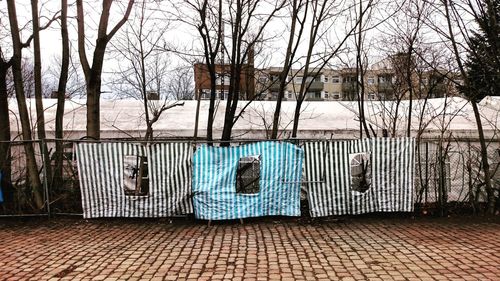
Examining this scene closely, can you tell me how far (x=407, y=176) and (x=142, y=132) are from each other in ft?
27.3

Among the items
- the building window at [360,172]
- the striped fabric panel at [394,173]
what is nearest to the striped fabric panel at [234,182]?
the building window at [360,172]

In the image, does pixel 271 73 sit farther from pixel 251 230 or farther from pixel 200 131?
pixel 251 230

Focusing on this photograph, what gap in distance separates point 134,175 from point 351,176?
4.88 m

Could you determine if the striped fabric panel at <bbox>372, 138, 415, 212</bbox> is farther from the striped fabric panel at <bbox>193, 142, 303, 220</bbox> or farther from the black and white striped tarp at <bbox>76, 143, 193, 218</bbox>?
the black and white striped tarp at <bbox>76, 143, 193, 218</bbox>

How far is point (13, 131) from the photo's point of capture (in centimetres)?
1330

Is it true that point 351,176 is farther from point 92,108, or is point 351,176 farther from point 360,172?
point 92,108

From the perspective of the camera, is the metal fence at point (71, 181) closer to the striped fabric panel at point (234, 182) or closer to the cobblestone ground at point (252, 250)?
the striped fabric panel at point (234, 182)

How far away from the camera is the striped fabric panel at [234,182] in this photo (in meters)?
9.15

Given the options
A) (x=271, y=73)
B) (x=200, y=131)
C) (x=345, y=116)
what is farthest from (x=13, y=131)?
(x=345, y=116)

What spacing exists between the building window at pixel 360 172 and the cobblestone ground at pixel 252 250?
2.55 feet

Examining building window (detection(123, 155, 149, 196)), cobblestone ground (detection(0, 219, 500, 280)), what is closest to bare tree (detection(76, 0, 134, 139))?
building window (detection(123, 155, 149, 196))

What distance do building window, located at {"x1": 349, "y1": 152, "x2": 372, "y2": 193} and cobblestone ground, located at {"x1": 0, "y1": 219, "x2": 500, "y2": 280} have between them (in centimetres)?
78

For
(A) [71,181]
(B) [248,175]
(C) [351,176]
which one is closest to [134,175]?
(A) [71,181]

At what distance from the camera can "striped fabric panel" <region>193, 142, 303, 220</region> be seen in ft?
30.0
